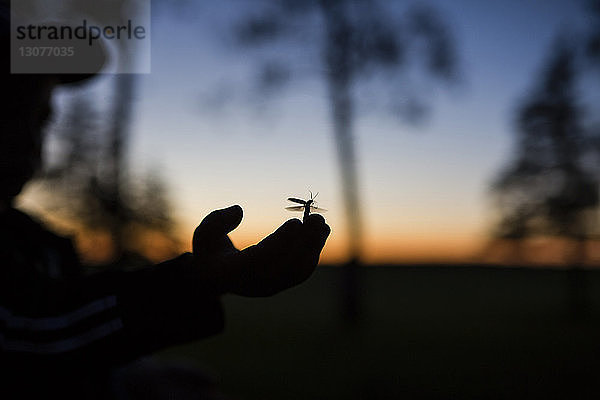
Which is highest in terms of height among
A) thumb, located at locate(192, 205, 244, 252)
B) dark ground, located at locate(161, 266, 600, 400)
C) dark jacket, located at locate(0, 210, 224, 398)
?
thumb, located at locate(192, 205, 244, 252)

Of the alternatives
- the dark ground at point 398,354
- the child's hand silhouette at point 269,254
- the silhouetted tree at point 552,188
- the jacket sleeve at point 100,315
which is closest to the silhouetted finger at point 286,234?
the child's hand silhouette at point 269,254

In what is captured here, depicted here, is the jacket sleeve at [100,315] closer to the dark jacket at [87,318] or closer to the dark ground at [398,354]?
the dark jacket at [87,318]

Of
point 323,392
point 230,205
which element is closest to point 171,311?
point 230,205

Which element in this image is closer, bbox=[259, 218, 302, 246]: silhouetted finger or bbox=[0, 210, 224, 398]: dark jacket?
bbox=[259, 218, 302, 246]: silhouetted finger

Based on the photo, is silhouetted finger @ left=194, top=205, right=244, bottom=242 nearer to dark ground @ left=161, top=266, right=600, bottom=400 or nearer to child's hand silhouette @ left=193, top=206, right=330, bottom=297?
child's hand silhouette @ left=193, top=206, right=330, bottom=297

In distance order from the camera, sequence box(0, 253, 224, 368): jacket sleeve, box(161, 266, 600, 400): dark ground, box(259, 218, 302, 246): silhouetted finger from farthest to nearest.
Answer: box(161, 266, 600, 400): dark ground, box(0, 253, 224, 368): jacket sleeve, box(259, 218, 302, 246): silhouetted finger

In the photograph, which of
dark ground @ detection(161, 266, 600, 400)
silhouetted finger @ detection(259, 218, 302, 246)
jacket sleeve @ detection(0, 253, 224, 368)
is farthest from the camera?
dark ground @ detection(161, 266, 600, 400)

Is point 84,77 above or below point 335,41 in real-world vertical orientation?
below

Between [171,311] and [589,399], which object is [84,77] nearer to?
[171,311]

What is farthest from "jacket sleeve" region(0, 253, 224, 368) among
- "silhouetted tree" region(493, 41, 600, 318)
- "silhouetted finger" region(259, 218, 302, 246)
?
"silhouetted tree" region(493, 41, 600, 318)
